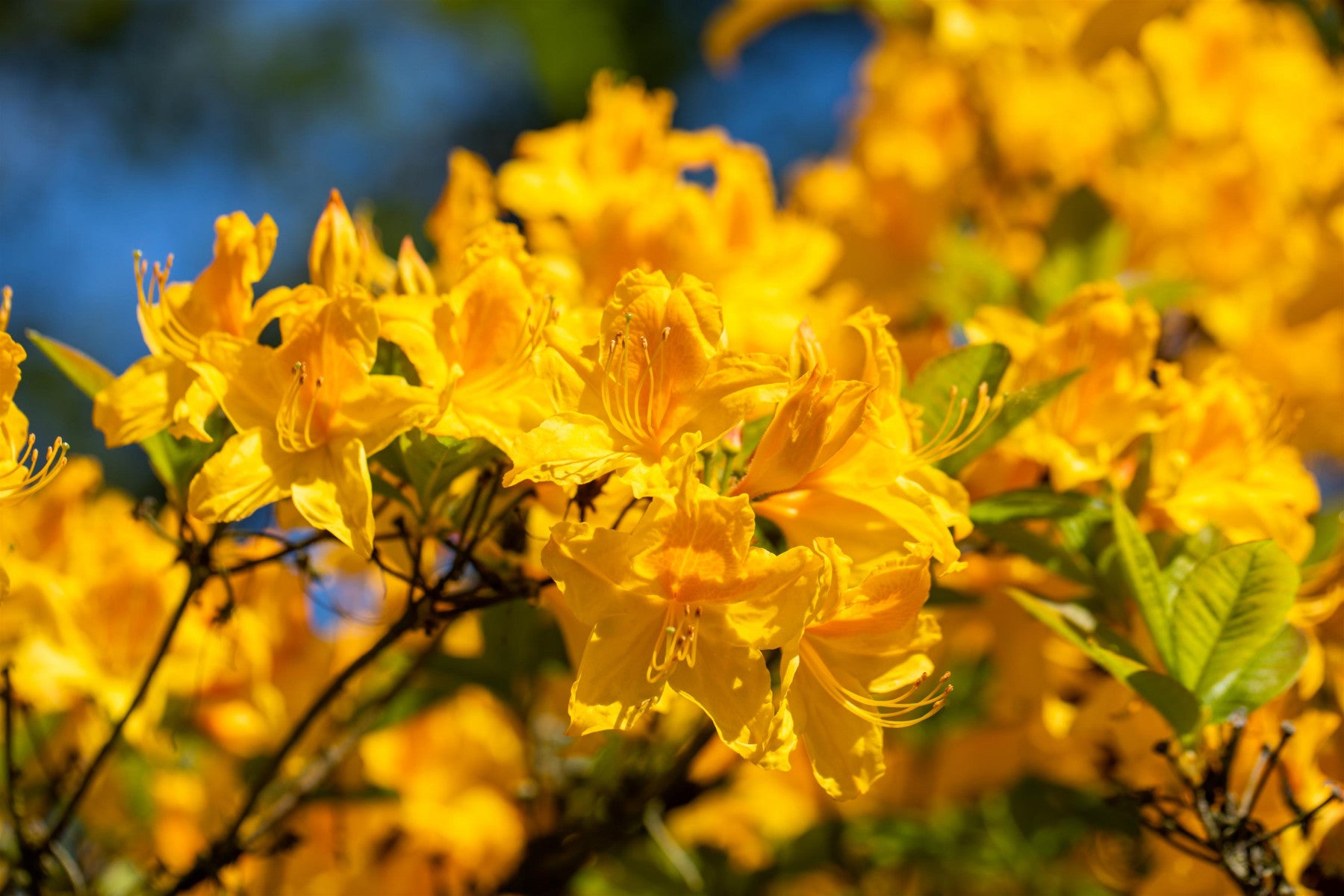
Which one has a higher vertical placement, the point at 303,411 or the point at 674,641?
the point at 303,411

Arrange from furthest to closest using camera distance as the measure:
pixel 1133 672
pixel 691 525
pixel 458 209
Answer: pixel 458 209
pixel 1133 672
pixel 691 525

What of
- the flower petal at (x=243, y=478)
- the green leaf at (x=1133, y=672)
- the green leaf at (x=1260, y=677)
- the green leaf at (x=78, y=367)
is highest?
the green leaf at (x=78, y=367)

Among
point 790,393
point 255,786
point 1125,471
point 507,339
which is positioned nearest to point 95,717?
point 255,786

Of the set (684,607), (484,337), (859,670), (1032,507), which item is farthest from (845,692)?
(484,337)

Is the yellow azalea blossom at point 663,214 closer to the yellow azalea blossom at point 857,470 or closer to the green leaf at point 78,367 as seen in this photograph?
the yellow azalea blossom at point 857,470

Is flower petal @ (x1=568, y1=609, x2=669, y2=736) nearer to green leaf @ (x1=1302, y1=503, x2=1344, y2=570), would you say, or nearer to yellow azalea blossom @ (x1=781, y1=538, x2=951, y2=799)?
yellow azalea blossom @ (x1=781, y1=538, x2=951, y2=799)

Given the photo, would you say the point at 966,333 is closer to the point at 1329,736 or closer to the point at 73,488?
the point at 1329,736

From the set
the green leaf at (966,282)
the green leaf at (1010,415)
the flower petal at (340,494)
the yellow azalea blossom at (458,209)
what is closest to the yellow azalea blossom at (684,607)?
the flower petal at (340,494)

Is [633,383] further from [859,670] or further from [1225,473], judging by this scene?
[1225,473]

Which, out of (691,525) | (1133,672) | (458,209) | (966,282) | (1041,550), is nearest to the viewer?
(691,525)
